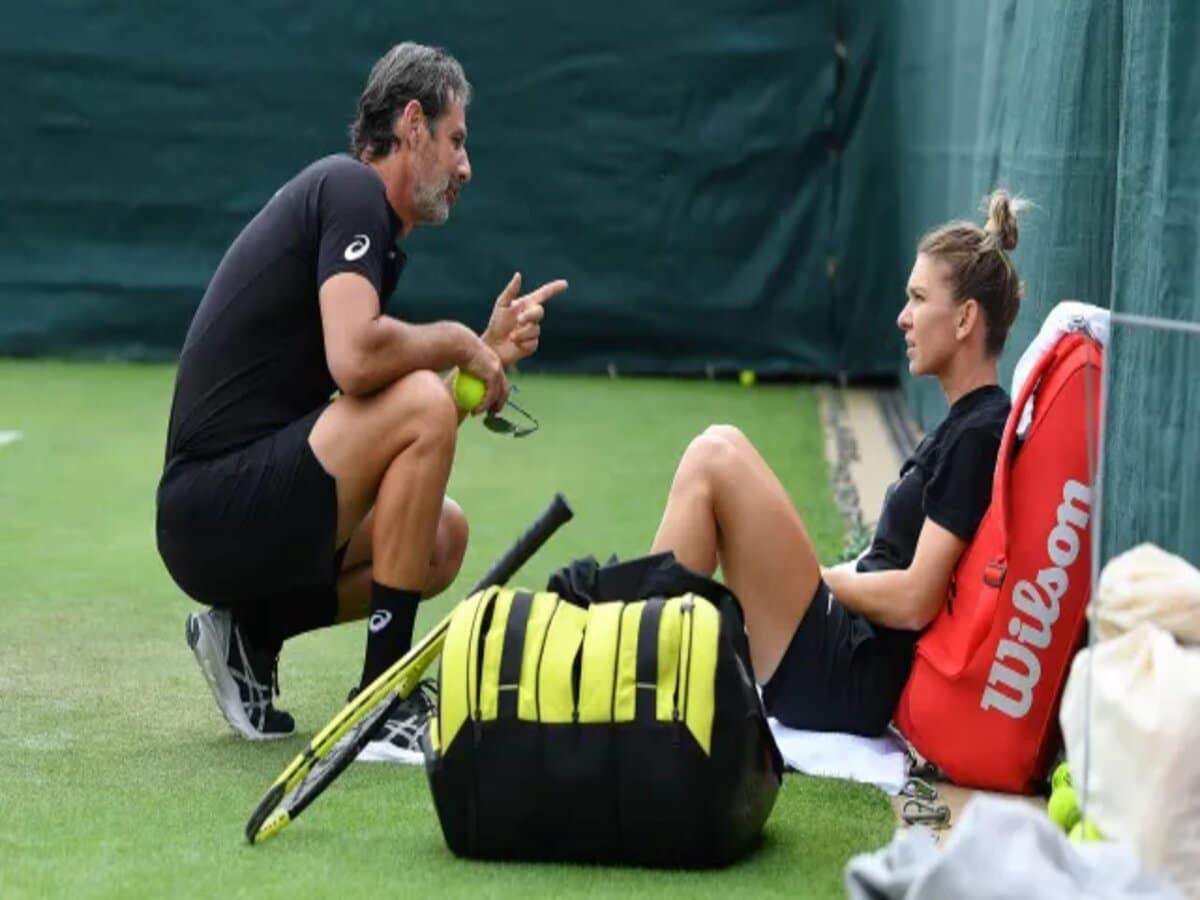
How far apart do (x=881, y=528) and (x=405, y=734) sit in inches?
40.9

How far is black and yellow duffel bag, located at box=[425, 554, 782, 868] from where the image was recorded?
3861 millimetres

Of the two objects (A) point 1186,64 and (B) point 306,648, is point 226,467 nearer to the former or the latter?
(B) point 306,648

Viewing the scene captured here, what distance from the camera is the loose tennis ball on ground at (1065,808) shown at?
3.96 m

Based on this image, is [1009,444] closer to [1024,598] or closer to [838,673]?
[1024,598]

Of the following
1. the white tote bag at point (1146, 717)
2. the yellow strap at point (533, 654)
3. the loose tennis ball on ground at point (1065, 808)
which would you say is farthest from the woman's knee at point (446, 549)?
the white tote bag at point (1146, 717)

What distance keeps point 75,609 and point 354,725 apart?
232cm

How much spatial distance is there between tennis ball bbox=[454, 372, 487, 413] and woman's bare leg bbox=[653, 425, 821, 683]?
480mm

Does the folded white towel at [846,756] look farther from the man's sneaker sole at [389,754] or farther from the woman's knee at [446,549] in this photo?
the woman's knee at [446,549]

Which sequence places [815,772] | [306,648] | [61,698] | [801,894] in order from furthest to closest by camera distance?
[306,648]
[61,698]
[815,772]
[801,894]

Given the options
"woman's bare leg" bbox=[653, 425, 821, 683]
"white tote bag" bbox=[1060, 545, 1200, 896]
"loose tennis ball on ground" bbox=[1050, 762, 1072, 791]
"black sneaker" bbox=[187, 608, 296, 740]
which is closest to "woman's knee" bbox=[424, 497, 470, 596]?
"black sneaker" bbox=[187, 608, 296, 740]

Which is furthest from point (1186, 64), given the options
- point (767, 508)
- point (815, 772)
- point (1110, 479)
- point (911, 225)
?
point (911, 225)

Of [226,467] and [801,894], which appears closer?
[801,894]

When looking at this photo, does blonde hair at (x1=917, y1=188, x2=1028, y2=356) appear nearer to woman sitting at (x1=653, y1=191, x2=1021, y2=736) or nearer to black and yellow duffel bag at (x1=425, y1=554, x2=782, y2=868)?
woman sitting at (x1=653, y1=191, x2=1021, y2=736)

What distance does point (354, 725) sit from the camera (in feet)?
14.2
